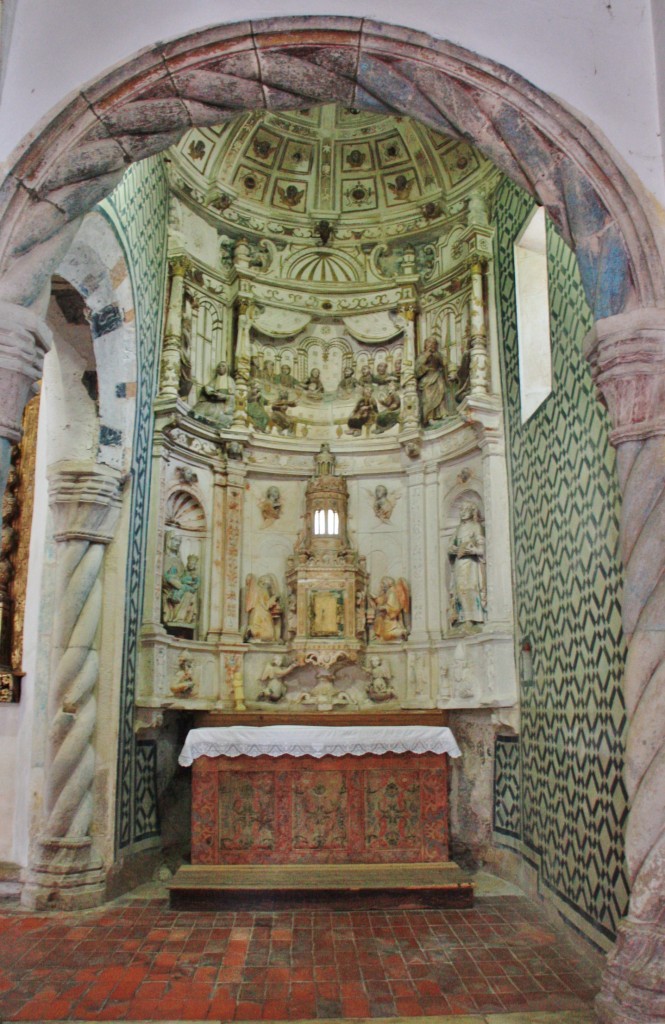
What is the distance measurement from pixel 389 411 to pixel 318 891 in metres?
6.31

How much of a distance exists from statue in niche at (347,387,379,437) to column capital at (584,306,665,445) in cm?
706

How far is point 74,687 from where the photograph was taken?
24.3 feet

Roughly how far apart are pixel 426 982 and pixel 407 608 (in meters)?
5.43

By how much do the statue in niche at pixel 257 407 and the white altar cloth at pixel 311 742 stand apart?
4738 millimetres

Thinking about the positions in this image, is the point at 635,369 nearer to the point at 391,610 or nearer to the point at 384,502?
the point at 391,610

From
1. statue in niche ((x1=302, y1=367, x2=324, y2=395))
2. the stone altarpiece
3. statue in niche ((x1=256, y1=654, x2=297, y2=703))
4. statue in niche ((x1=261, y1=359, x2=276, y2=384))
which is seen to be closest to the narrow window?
the stone altarpiece

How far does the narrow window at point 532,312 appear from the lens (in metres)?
8.70

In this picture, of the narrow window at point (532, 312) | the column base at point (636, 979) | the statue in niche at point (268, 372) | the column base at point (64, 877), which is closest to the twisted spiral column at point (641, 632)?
the column base at point (636, 979)

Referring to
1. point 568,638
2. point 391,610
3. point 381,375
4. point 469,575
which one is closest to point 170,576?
point 391,610

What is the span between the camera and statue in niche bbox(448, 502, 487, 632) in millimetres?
9227

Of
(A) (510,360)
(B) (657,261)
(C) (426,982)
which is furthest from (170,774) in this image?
(B) (657,261)

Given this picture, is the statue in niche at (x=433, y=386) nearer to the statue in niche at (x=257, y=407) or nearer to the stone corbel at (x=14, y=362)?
the statue in niche at (x=257, y=407)

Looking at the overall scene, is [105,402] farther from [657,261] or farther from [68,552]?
[657,261]

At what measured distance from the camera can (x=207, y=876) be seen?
275 inches
